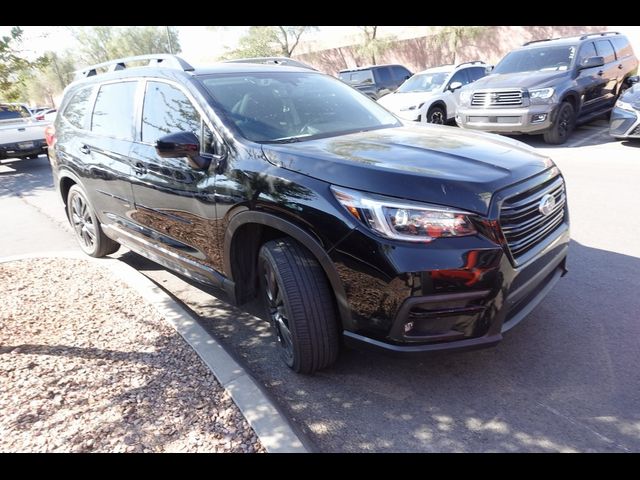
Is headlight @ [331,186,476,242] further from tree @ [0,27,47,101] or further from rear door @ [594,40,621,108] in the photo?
rear door @ [594,40,621,108]

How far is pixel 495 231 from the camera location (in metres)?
2.30

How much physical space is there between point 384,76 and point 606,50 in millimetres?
7199

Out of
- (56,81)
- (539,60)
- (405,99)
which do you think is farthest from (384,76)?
(56,81)

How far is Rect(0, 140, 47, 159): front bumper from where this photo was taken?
1201 cm

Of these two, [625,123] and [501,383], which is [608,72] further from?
[501,383]

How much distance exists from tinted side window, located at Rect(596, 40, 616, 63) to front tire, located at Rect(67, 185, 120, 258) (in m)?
10.4

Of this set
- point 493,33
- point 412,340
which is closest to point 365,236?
point 412,340

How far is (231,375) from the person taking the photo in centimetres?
278

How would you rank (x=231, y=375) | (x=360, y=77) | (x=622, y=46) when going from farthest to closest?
(x=360, y=77), (x=622, y=46), (x=231, y=375)

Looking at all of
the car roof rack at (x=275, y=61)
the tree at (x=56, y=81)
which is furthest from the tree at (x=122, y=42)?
the car roof rack at (x=275, y=61)

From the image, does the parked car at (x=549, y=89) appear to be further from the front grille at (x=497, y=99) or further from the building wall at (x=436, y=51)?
the building wall at (x=436, y=51)

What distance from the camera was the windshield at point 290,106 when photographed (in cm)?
314
